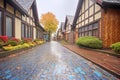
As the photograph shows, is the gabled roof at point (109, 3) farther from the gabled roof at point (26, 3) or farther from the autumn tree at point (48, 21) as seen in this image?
the autumn tree at point (48, 21)

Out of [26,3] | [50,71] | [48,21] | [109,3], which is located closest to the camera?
[50,71]

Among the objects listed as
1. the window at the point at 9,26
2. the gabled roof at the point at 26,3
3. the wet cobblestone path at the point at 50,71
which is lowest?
the wet cobblestone path at the point at 50,71

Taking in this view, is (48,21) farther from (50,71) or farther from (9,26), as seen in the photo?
(50,71)

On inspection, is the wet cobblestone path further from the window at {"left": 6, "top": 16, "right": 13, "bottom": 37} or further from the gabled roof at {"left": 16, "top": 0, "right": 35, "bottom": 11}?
the gabled roof at {"left": 16, "top": 0, "right": 35, "bottom": 11}

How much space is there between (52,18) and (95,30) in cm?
3756

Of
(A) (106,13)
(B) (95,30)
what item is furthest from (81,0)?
(A) (106,13)

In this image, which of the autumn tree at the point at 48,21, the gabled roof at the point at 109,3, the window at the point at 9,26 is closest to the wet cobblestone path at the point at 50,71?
the window at the point at 9,26

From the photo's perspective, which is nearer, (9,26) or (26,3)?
(9,26)

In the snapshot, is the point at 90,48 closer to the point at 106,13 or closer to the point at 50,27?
the point at 106,13

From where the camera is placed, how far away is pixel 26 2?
77.6ft

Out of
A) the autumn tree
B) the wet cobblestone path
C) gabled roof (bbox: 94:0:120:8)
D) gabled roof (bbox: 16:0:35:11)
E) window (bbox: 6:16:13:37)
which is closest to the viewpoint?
the wet cobblestone path

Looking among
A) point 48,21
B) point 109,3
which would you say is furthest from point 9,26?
point 48,21

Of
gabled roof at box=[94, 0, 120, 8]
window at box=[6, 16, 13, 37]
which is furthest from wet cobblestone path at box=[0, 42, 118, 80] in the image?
gabled roof at box=[94, 0, 120, 8]

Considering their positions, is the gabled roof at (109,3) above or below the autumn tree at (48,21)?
below
